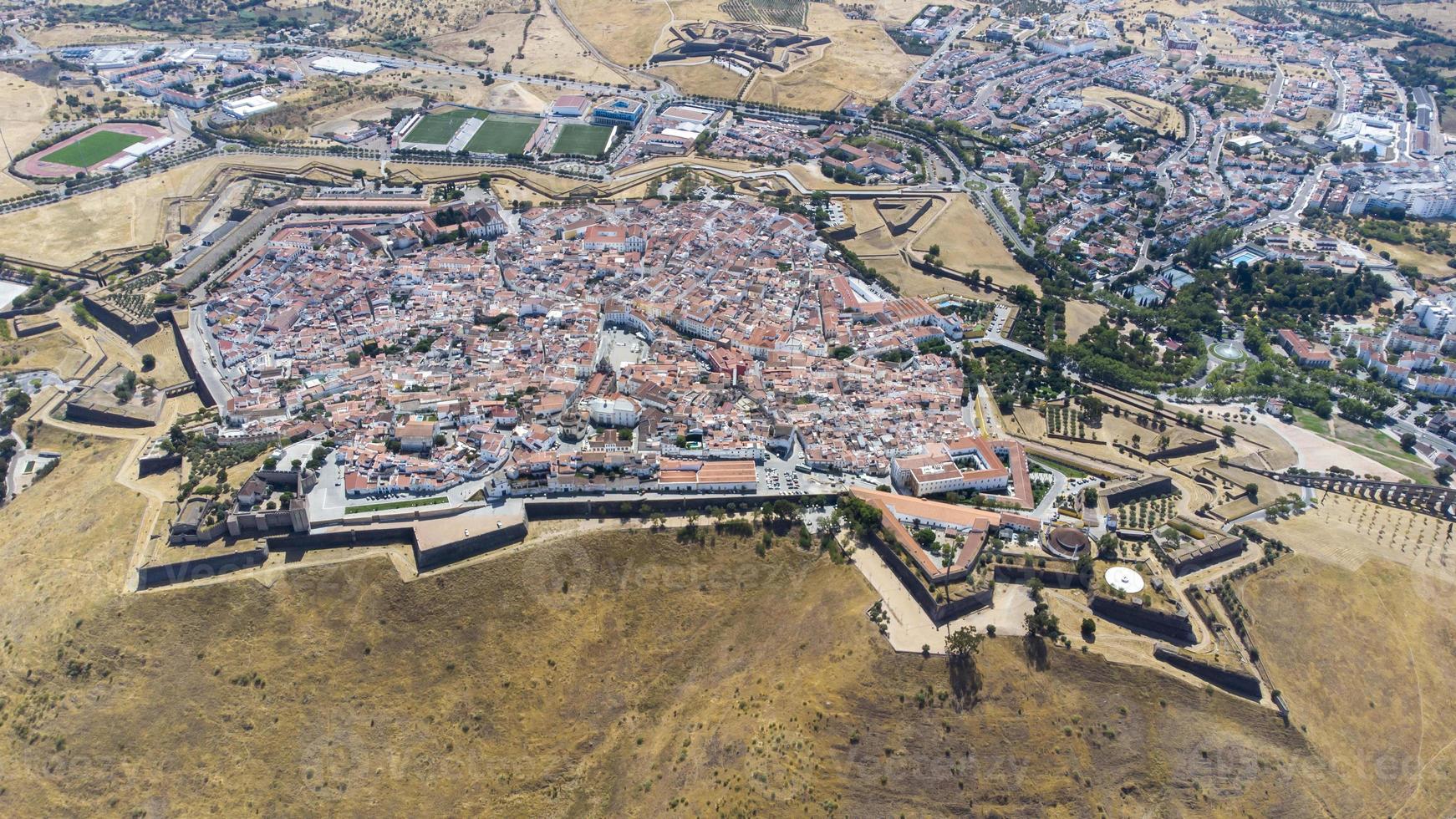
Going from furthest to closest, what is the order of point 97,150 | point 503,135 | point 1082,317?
point 503,135
point 97,150
point 1082,317

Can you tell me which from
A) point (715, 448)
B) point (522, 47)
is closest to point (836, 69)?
point (522, 47)

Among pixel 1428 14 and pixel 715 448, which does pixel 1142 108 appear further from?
pixel 715 448

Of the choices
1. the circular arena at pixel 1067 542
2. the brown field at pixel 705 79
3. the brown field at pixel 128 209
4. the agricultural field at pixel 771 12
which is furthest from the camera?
the agricultural field at pixel 771 12

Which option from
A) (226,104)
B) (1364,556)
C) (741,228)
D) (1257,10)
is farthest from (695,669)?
(1257,10)

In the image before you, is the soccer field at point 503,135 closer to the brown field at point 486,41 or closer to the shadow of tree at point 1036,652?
the brown field at point 486,41

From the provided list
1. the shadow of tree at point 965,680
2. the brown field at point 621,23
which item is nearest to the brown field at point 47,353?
the shadow of tree at point 965,680

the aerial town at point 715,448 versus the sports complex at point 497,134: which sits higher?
the sports complex at point 497,134
